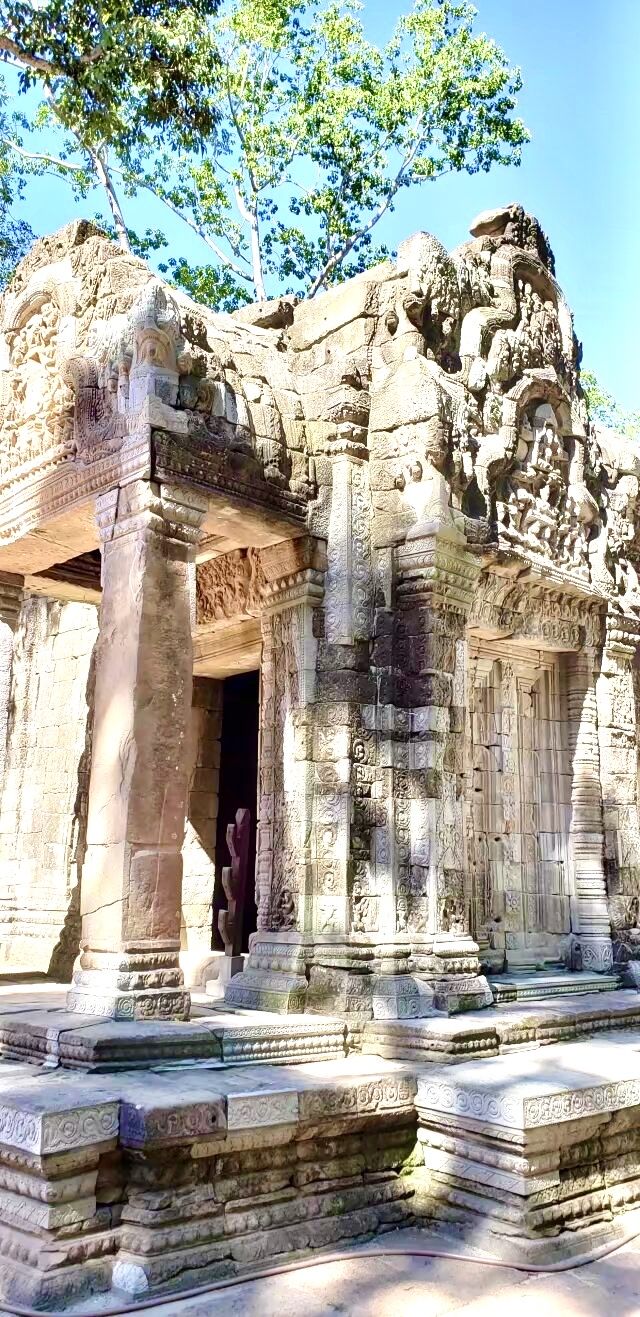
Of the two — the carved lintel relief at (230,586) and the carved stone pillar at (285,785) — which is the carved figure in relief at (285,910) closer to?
the carved stone pillar at (285,785)

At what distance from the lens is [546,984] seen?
320 inches

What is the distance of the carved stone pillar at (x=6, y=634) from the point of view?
8969 millimetres

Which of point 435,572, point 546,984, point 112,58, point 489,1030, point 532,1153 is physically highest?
point 112,58

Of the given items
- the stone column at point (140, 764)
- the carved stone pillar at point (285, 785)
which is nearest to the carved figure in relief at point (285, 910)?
the carved stone pillar at point (285, 785)

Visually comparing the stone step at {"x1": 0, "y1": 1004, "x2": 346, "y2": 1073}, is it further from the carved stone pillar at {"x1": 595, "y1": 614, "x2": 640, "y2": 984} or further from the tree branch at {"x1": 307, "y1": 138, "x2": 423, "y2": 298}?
the tree branch at {"x1": 307, "y1": 138, "x2": 423, "y2": 298}

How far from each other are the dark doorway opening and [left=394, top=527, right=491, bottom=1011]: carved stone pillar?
2.98 meters

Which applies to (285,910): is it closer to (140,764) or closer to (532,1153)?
(140,764)

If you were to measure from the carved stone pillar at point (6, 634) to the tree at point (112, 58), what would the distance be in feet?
23.4

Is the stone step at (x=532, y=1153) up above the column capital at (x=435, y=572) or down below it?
below

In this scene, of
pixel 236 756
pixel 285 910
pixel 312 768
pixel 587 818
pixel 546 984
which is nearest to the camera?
pixel 285 910

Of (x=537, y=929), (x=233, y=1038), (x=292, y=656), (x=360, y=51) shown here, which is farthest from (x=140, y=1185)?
(x=360, y=51)

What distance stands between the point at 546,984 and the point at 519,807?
1.58m

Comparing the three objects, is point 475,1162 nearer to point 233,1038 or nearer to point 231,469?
point 233,1038

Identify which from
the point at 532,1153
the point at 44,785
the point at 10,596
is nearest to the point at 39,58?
the point at 10,596
